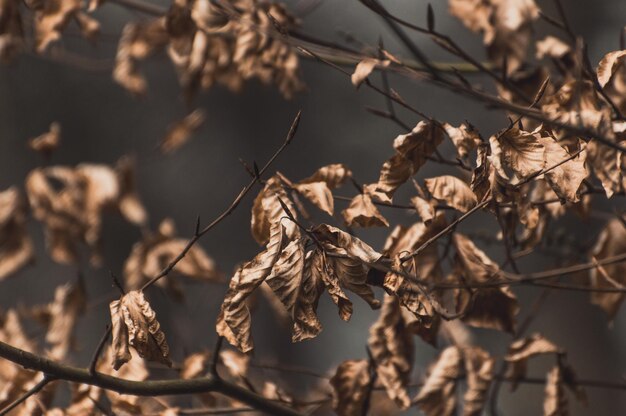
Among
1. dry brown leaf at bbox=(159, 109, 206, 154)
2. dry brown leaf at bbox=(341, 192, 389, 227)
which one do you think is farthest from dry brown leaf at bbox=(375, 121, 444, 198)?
dry brown leaf at bbox=(159, 109, 206, 154)

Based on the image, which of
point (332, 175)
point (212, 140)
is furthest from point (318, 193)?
point (212, 140)

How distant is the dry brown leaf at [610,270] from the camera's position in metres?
1.29

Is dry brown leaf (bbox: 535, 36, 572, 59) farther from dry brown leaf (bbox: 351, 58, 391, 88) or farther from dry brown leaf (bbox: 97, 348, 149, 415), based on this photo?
dry brown leaf (bbox: 97, 348, 149, 415)

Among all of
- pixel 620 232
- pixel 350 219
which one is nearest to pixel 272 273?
pixel 350 219

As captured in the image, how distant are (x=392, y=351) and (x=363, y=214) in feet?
0.89

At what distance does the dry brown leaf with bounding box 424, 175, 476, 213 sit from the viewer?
3.36ft

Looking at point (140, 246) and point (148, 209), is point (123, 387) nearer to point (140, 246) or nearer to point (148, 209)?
point (140, 246)

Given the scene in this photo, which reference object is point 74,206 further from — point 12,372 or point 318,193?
point 318,193

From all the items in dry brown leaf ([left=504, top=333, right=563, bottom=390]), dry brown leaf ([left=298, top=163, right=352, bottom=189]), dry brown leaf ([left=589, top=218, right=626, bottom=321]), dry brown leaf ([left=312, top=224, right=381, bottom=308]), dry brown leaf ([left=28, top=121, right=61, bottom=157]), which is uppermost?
dry brown leaf ([left=312, top=224, right=381, bottom=308])

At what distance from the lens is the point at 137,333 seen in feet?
3.12

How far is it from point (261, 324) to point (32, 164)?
1799mm

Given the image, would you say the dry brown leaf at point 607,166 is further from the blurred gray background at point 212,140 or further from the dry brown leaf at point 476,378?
the blurred gray background at point 212,140

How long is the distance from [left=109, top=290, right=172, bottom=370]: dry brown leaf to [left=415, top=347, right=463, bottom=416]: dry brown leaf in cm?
41

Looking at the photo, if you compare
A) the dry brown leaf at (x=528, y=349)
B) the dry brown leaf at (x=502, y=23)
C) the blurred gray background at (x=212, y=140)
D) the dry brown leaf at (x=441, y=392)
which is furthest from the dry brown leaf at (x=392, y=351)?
the blurred gray background at (x=212, y=140)
